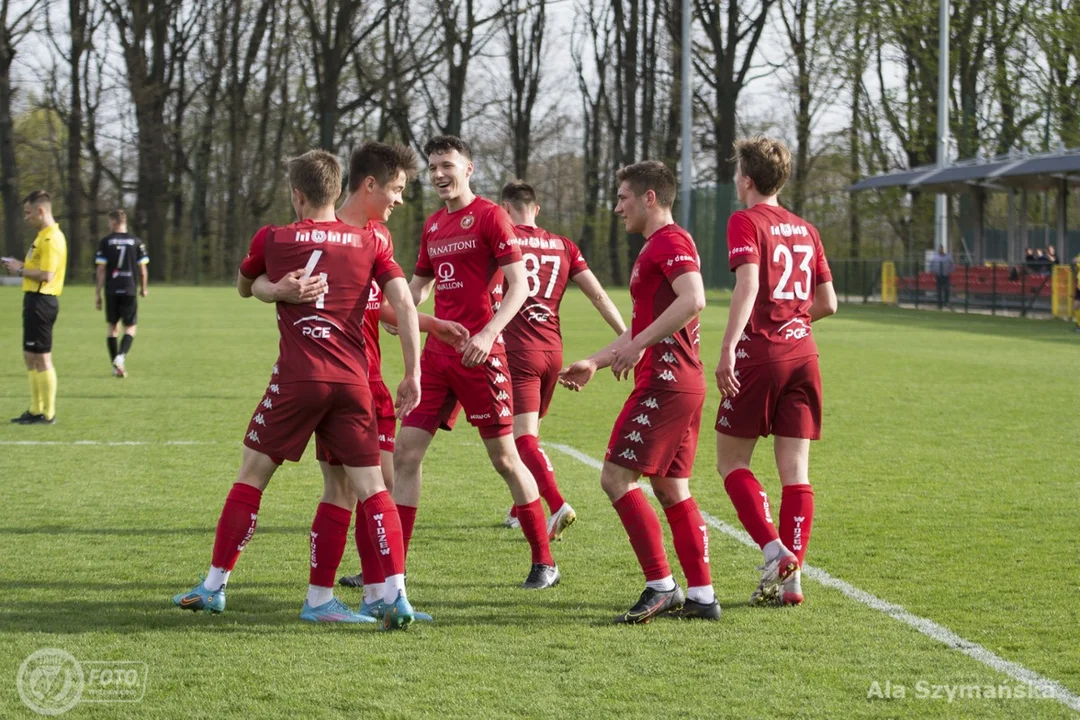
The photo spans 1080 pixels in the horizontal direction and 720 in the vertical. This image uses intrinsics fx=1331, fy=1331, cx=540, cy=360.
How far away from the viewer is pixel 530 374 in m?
6.89

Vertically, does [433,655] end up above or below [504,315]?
below

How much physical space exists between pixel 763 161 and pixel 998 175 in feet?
94.9

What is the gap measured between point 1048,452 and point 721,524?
3.84 meters

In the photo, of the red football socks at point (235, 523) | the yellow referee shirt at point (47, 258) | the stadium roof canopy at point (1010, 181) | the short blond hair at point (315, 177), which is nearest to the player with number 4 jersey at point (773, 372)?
the short blond hair at point (315, 177)

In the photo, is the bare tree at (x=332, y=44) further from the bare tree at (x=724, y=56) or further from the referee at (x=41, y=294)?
the referee at (x=41, y=294)

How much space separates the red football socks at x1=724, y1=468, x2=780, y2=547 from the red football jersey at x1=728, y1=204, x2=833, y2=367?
1.63ft

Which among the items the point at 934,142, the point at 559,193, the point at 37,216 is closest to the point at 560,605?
the point at 37,216

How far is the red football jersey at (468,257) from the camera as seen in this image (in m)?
5.62

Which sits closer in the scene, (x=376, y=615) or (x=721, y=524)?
(x=376, y=615)

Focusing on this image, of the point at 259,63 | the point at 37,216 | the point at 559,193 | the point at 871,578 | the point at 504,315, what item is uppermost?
the point at 259,63

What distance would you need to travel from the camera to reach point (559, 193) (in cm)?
6144

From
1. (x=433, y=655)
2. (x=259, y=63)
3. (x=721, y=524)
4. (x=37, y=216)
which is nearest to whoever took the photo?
(x=433, y=655)

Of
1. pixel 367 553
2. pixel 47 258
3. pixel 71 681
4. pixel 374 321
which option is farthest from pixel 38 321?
pixel 71 681

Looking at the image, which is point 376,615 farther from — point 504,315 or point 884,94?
point 884,94
